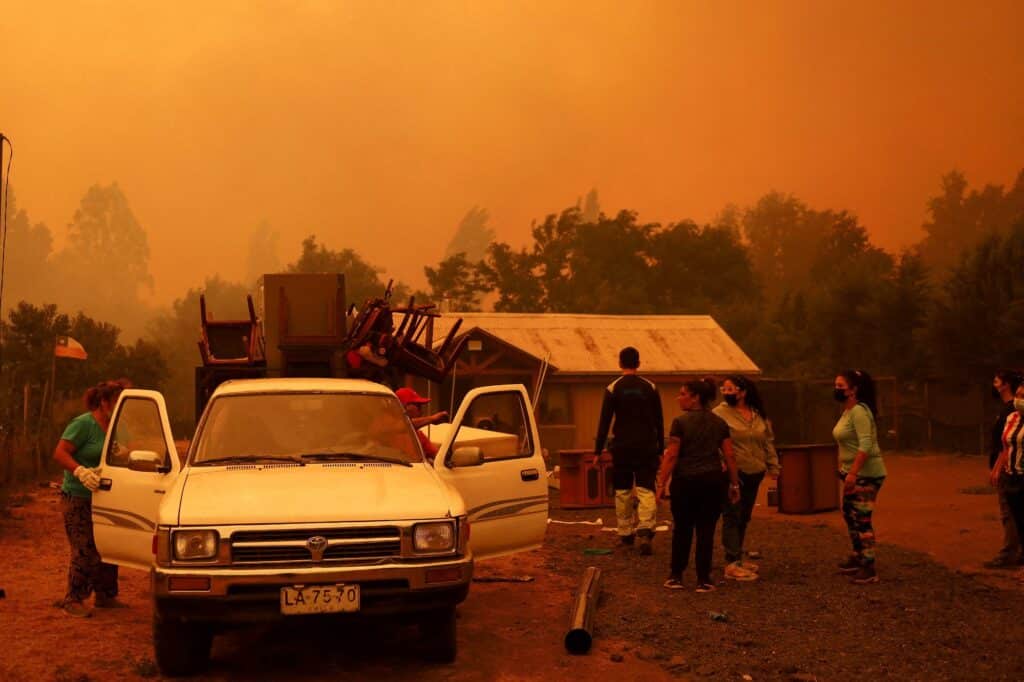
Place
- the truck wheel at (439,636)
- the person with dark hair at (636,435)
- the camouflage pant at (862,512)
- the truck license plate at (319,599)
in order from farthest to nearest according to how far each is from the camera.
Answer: the person with dark hair at (636,435) → the camouflage pant at (862,512) → the truck wheel at (439,636) → the truck license plate at (319,599)

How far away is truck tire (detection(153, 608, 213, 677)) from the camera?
6.84m

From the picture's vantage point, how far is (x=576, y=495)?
1703 centimetres

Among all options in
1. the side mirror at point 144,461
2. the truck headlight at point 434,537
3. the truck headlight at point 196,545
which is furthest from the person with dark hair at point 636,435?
the truck headlight at point 196,545

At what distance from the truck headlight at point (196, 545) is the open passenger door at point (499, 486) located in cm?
187

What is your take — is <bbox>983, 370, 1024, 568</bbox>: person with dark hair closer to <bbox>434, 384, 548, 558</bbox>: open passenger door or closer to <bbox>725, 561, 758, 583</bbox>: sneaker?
<bbox>725, 561, 758, 583</bbox>: sneaker

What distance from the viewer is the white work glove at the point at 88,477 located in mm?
8344

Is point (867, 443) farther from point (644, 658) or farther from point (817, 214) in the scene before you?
point (817, 214)

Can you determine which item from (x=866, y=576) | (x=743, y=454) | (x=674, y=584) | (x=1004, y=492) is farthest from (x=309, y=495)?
(x=1004, y=492)

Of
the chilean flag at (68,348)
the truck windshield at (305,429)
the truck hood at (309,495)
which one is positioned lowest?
the truck hood at (309,495)

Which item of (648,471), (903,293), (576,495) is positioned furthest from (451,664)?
(903,293)

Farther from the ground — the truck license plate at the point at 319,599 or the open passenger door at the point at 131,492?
the open passenger door at the point at 131,492

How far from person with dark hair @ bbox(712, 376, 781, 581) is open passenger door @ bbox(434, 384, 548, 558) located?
2.29m

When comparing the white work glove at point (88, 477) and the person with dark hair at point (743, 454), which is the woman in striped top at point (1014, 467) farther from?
the white work glove at point (88, 477)

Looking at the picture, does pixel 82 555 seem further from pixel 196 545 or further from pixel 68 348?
pixel 68 348
